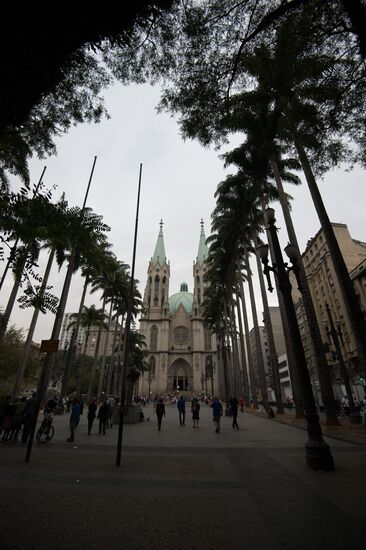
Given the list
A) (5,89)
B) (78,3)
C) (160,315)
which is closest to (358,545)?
(5,89)

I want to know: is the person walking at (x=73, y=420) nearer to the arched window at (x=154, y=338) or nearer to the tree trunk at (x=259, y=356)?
the tree trunk at (x=259, y=356)

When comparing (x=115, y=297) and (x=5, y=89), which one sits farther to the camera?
(x=115, y=297)

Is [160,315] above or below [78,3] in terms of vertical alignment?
above

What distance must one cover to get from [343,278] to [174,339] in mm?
64634

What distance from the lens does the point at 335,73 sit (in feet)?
24.6

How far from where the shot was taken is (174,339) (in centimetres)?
7388

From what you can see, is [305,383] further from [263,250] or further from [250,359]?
[250,359]

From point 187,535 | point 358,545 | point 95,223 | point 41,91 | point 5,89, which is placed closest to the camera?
point 5,89

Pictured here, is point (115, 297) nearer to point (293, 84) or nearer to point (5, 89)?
point (293, 84)

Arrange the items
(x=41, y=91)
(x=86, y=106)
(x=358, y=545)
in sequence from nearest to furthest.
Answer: (x=41, y=91) < (x=358, y=545) < (x=86, y=106)

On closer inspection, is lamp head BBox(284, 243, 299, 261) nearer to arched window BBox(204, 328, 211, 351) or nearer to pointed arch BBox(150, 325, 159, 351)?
arched window BBox(204, 328, 211, 351)

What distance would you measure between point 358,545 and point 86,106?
31.7 feet

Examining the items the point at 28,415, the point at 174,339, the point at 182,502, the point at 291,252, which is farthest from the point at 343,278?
the point at 174,339

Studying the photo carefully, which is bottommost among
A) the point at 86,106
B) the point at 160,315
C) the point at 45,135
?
the point at 45,135
